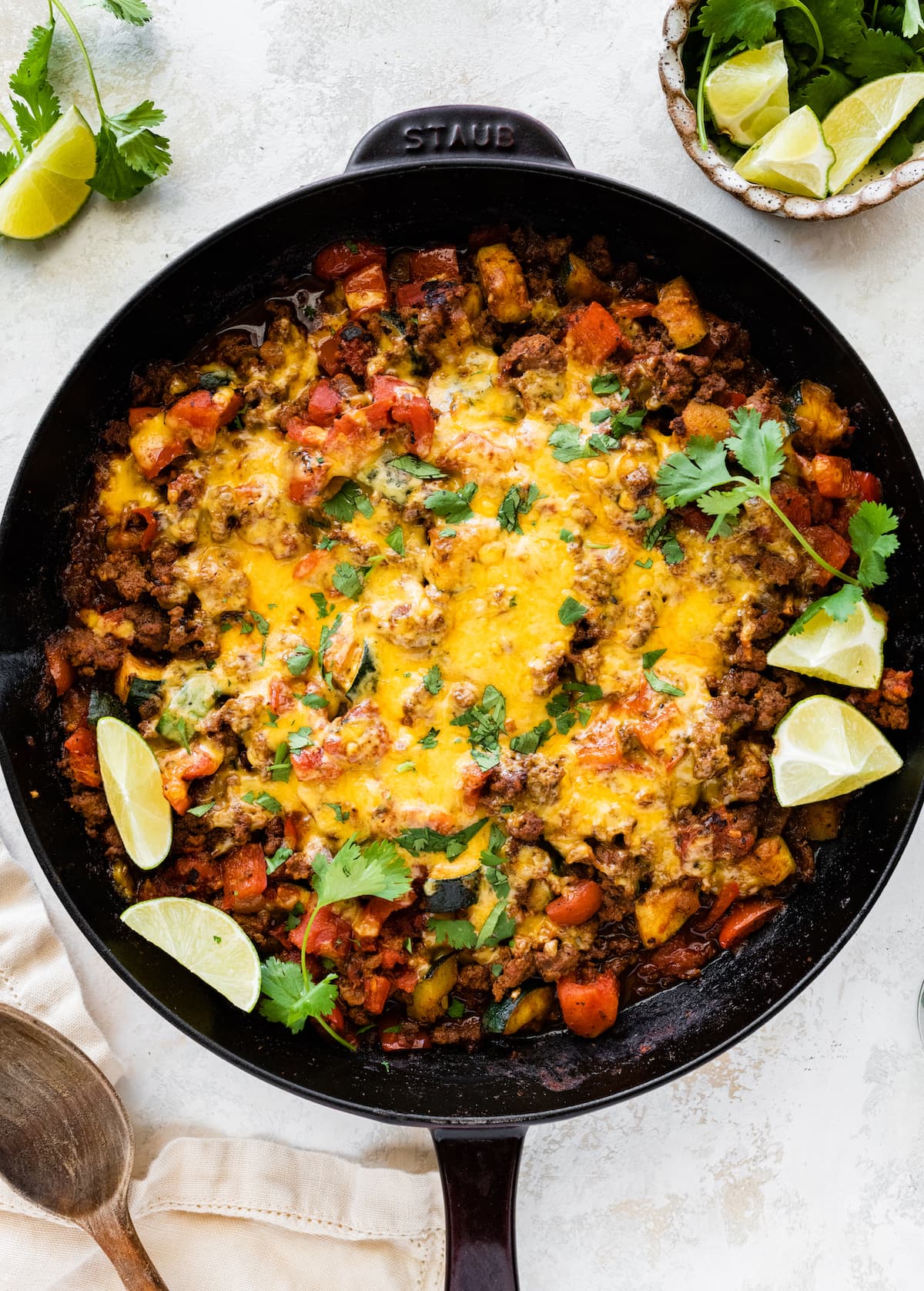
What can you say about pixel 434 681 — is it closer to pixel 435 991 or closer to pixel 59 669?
pixel 435 991

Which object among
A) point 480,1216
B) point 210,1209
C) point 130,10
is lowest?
point 210,1209

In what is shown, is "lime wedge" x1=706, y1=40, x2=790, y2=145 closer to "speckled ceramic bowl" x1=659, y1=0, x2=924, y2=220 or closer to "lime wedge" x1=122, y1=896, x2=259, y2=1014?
"speckled ceramic bowl" x1=659, y1=0, x2=924, y2=220

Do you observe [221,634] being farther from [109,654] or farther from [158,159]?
[158,159]

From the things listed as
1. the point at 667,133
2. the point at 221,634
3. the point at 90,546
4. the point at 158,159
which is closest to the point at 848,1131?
the point at 221,634

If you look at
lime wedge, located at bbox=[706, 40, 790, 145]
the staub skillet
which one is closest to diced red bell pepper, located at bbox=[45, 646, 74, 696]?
the staub skillet

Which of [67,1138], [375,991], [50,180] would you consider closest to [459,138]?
[50,180]

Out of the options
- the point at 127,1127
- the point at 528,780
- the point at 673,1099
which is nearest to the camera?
the point at 528,780

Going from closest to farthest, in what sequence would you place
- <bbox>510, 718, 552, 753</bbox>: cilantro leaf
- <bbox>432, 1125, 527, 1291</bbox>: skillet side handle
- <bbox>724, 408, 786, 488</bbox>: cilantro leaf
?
<bbox>724, 408, 786, 488</bbox>: cilantro leaf → <bbox>432, 1125, 527, 1291</bbox>: skillet side handle → <bbox>510, 718, 552, 753</bbox>: cilantro leaf
